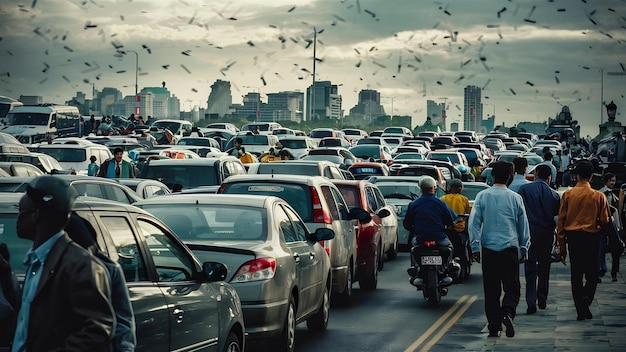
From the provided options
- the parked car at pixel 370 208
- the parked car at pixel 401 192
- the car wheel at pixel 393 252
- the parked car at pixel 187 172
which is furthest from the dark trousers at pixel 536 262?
the parked car at pixel 401 192

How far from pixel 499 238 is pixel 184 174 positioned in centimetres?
1150

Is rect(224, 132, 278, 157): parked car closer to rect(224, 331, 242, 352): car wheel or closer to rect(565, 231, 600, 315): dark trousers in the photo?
rect(565, 231, 600, 315): dark trousers

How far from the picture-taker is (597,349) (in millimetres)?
12875

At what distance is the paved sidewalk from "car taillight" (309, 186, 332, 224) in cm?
255

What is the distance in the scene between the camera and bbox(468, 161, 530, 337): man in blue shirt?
13.6 metres

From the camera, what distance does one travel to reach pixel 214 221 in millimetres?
12094

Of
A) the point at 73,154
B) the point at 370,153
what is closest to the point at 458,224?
the point at 73,154

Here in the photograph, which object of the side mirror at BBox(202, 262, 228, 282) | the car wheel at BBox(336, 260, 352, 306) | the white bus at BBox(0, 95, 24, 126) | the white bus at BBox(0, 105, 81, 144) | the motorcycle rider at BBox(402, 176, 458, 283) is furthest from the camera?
the white bus at BBox(0, 95, 24, 126)

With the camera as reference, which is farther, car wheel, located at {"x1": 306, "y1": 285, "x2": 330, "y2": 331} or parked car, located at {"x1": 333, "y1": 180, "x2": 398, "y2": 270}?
parked car, located at {"x1": 333, "y1": 180, "x2": 398, "y2": 270}

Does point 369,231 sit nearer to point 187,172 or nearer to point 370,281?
point 370,281

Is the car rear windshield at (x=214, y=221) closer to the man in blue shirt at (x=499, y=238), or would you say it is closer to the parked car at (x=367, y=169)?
the man in blue shirt at (x=499, y=238)

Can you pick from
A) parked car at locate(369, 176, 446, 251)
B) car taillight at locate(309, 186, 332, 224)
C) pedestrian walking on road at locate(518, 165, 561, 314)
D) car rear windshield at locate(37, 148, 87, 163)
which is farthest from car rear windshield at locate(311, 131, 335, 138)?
car taillight at locate(309, 186, 332, 224)

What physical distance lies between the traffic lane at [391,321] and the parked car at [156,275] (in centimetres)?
397

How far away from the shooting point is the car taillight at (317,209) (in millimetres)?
15641
